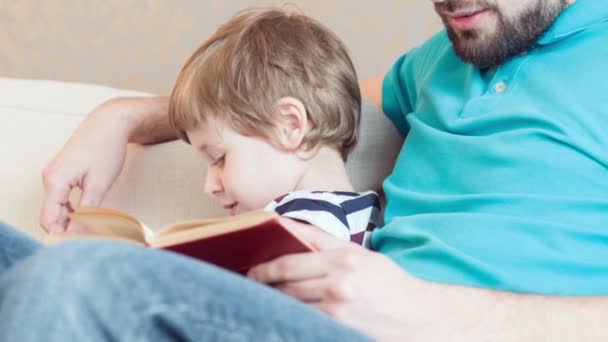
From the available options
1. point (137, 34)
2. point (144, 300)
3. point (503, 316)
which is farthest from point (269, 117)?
point (137, 34)

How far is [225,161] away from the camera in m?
1.27

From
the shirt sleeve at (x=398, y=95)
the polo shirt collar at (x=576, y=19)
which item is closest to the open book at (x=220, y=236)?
the polo shirt collar at (x=576, y=19)

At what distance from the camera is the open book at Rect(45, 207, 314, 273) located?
788mm

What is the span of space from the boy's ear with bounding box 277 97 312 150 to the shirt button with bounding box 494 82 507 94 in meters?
0.28

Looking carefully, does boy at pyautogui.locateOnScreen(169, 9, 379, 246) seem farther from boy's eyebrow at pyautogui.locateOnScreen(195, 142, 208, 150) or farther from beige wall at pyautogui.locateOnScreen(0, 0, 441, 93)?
beige wall at pyautogui.locateOnScreen(0, 0, 441, 93)

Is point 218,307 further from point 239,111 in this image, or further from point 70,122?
point 70,122

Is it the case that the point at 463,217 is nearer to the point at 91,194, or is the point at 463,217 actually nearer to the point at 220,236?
the point at 220,236

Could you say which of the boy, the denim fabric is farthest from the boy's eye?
the denim fabric

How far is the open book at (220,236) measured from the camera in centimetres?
79

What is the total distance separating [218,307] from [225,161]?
59 cm

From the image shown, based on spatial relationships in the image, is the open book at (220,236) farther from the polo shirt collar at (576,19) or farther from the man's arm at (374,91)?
the man's arm at (374,91)

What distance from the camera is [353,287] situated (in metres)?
0.89

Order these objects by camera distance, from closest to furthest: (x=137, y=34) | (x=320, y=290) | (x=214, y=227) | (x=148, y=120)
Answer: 1. (x=214, y=227)
2. (x=320, y=290)
3. (x=148, y=120)
4. (x=137, y=34)

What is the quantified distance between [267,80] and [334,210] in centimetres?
24
